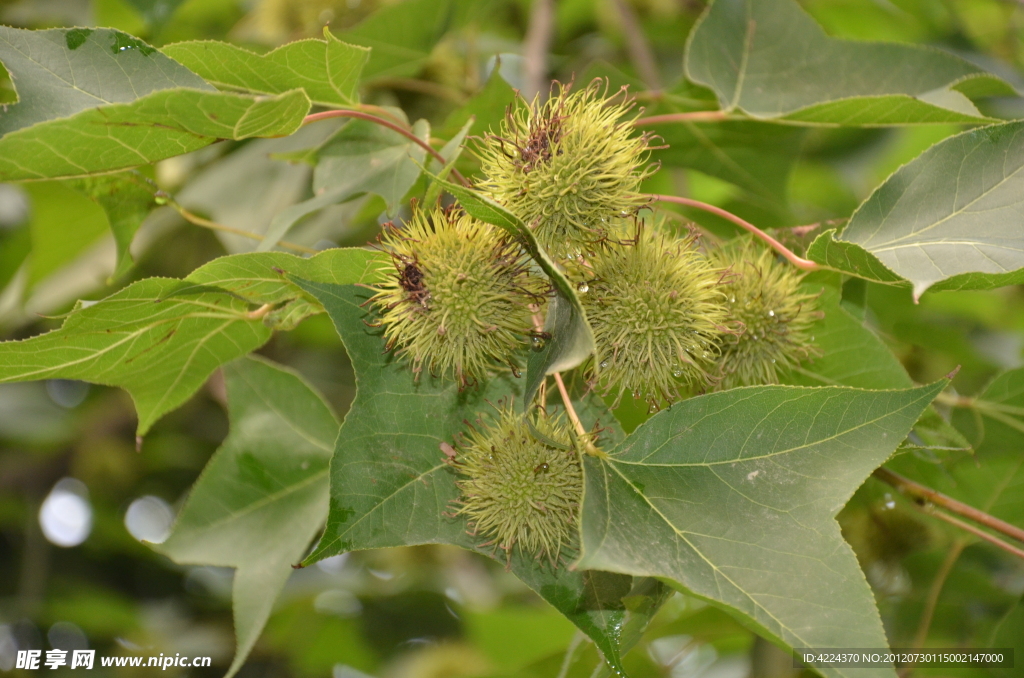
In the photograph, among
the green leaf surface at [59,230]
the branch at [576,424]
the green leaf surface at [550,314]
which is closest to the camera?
the green leaf surface at [550,314]

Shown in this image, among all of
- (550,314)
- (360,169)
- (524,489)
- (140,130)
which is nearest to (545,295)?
(550,314)

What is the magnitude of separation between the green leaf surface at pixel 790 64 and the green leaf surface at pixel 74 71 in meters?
1.08

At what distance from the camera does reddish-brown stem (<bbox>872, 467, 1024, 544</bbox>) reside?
4.50 feet

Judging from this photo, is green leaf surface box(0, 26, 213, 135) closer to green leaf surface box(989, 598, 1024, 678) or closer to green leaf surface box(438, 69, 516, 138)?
green leaf surface box(438, 69, 516, 138)

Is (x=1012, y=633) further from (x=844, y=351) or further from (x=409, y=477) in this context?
(x=409, y=477)

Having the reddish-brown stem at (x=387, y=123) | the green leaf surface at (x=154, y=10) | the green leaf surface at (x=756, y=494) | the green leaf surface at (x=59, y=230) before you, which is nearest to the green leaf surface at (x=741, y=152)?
the reddish-brown stem at (x=387, y=123)

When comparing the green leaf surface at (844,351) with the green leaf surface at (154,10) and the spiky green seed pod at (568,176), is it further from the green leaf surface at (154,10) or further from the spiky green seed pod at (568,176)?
the green leaf surface at (154,10)

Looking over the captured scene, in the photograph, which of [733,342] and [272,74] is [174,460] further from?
[733,342]

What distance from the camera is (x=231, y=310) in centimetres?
133

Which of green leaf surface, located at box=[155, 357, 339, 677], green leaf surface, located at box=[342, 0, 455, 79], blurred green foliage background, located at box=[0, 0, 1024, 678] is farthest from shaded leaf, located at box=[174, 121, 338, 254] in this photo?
green leaf surface, located at box=[155, 357, 339, 677]

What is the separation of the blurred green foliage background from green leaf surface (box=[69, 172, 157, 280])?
12.2 inches

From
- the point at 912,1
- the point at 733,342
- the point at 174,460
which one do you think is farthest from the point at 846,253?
the point at 174,460

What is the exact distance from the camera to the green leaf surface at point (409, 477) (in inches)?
45.6

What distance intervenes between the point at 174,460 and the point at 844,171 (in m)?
3.14
